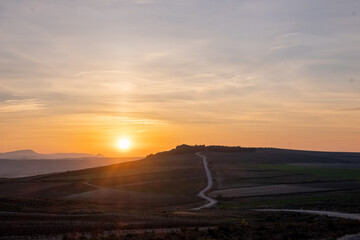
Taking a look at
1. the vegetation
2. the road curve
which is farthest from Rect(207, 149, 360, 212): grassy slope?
the vegetation

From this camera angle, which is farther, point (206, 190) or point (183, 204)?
point (206, 190)

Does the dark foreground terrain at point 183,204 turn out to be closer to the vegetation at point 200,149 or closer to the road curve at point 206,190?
the road curve at point 206,190

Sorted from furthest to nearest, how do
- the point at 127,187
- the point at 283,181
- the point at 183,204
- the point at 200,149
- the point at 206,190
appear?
the point at 200,149 < the point at 283,181 < the point at 127,187 < the point at 206,190 < the point at 183,204

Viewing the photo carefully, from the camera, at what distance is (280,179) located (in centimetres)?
9825

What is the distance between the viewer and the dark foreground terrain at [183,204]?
30.8 metres

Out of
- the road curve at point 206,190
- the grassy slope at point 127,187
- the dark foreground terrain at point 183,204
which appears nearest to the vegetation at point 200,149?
the dark foreground terrain at point 183,204

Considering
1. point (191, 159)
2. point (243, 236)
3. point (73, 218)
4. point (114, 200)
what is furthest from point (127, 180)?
point (243, 236)

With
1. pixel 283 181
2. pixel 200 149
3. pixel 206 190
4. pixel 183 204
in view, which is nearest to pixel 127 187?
pixel 206 190

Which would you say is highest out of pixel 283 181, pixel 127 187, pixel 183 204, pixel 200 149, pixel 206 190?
pixel 200 149

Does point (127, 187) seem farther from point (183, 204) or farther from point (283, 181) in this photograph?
point (283, 181)

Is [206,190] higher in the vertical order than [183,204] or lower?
higher

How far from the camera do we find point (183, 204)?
222 feet

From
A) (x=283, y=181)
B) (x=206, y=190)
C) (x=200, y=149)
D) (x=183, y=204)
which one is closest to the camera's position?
(x=183, y=204)

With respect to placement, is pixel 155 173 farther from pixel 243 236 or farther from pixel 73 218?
pixel 243 236
